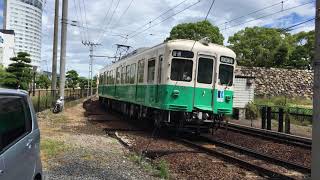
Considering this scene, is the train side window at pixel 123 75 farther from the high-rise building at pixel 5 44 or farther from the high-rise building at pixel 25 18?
the high-rise building at pixel 5 44

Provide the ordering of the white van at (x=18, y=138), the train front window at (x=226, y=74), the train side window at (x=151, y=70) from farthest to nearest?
the train side window at (x=151, y=70) → the train front window at (x=226, y=74) → the white van at (x=18, y=138)

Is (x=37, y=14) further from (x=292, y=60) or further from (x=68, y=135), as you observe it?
(x=292, y=60)

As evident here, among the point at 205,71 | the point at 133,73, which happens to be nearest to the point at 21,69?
the point at 133,73

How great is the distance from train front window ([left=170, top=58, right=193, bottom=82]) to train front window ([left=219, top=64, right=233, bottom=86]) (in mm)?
1164

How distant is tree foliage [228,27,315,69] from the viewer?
2643 inches

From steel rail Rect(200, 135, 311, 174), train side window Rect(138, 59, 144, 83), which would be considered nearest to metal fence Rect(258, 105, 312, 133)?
steel rail Rect(200, 135, 311, 174)

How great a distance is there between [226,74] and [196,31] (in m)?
47.9

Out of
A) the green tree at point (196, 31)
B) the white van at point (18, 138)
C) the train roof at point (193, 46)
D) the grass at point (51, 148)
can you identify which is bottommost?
the grass at point (51, 148)

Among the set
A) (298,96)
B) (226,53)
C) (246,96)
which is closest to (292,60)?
(298,96)

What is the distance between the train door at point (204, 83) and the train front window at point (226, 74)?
34 centimetres

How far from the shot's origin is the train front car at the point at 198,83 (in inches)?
619

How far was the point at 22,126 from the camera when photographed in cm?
506

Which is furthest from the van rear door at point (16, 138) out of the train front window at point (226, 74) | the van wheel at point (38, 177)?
the train front window at point (226, 74)

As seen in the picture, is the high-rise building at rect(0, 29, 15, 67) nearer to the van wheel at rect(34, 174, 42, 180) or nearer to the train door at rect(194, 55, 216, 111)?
the train door at rect(194, 55, 216, 111)
